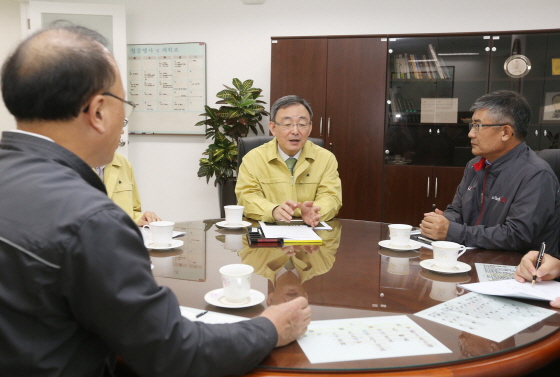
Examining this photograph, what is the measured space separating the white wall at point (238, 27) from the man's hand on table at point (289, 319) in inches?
154

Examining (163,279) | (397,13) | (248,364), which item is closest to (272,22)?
(397,13)

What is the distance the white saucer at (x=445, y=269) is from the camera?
1432mm

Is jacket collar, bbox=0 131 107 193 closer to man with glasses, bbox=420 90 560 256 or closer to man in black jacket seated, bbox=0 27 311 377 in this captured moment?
man in black jacket seated, bbox=0 27 311 377

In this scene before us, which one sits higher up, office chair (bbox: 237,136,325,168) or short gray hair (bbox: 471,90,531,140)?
short gray hair (bbox: 471,90,531,140)

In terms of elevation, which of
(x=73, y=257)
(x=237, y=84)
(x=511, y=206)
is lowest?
(x=511, y=206)

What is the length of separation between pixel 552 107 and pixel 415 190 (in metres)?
1.29

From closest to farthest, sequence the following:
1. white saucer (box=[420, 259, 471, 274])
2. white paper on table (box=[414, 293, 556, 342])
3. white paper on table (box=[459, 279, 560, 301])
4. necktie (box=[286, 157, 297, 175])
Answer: white paper on table (box=[414, 293, 556, 342]) < white paper on table (box=[459, 279, 560, 301]) < white saucer (box=[420, 259, 471, 274]) < necktie (box=[286, 157, 297, 175])

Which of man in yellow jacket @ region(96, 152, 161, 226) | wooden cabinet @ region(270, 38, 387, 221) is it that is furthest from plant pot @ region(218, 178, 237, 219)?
man in yellow jacket @ region(96, 152, 161, 226)

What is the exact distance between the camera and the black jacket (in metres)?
0.72

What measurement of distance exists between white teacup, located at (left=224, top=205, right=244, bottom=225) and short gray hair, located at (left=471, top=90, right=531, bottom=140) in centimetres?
132

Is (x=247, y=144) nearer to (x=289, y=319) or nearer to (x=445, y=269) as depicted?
(x=445, y=269)

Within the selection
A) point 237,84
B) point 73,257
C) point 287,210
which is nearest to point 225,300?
point 73,257

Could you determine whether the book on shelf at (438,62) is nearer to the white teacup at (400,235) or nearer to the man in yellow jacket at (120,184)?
the white teacup at (400,235)

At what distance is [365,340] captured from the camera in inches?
37.3
